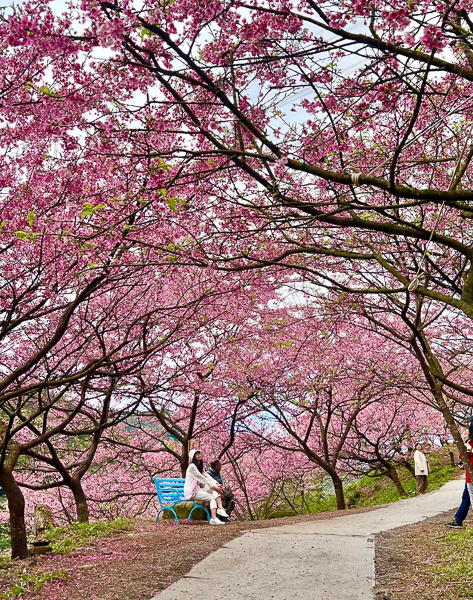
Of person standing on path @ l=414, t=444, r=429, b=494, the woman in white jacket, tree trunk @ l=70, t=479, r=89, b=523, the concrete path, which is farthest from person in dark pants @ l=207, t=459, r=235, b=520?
person standing on path @ l=414, t=444, r=429, b=494

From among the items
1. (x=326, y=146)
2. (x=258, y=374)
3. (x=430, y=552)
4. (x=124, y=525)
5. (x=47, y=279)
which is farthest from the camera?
(x=258, y=374)

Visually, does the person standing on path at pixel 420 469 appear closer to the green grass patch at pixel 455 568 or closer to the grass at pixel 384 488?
the grass at pixel 384 488

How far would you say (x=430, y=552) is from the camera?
19.8ft

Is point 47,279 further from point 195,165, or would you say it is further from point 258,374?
point 258,374

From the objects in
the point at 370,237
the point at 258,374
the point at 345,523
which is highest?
the point at 370,237

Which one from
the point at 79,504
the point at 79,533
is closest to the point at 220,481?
the point at 79,504

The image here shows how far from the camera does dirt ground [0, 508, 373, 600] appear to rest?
15.3 feet

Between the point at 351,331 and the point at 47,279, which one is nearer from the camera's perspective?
the point at 47,279

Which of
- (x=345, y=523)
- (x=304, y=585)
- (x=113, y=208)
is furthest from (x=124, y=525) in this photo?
(x=113, y=208)

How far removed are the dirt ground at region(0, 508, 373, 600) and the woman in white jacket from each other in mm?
1055

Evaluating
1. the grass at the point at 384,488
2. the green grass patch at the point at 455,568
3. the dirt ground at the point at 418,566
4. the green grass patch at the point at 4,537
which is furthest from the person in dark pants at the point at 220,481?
the green grass patch at the point at 4,537

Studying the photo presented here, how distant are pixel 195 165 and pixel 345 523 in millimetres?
6885

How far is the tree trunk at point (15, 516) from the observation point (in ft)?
22.2

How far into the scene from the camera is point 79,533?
7.96 meters
